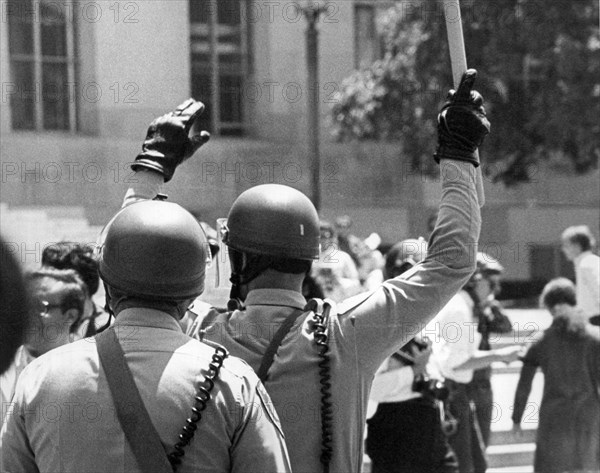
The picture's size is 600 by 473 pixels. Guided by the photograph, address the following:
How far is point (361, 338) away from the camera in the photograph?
285cm

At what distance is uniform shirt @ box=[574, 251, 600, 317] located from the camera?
790 centimetres

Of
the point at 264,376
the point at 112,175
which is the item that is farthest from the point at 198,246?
the point at 112,175

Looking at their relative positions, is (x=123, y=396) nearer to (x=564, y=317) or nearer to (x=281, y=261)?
(x=281, y=261)

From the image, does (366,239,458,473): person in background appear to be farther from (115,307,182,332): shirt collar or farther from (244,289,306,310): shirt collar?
(115,307,182,332): shirt collar

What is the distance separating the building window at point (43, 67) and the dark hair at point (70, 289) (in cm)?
1552

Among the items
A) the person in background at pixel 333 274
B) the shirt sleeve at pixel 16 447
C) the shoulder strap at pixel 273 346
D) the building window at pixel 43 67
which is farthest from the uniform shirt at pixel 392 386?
the building window at pixel 43 67

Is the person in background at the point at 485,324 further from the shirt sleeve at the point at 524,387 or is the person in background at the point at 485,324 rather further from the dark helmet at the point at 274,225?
the dark helmet at the point at 274,225

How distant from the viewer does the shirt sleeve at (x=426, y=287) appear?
2832mm

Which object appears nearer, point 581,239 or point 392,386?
point 392,386

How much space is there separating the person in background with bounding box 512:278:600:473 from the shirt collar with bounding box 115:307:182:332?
4723mm

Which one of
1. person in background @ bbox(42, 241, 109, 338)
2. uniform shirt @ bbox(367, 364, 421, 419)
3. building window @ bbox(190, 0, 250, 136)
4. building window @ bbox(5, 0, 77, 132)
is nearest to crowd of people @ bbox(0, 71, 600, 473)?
person in background @ bbox(42, 241, 109, 338)

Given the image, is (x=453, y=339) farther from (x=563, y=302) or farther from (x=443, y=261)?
(x=443, y=261)

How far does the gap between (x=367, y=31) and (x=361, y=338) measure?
19382 mm

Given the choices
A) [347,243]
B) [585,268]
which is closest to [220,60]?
[347,243]
